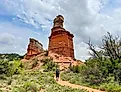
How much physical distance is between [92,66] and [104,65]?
1.51m

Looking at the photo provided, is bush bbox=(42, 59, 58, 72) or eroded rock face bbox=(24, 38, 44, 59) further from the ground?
eroded rock face bbox=(24, 38, 44, 59)

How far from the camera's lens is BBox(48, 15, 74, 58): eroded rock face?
48250 millimetres

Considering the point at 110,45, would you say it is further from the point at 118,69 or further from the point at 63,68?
the point at 63,68

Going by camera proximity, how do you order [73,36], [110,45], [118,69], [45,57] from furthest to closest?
[73,36] → [45,57] → [110,45] → [118,69]

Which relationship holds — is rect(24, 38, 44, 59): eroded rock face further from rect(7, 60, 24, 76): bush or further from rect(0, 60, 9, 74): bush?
rect(0, 60, 9, 74): bush

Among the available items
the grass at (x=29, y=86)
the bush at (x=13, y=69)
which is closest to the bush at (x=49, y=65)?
the bush at (x=13, y=69)

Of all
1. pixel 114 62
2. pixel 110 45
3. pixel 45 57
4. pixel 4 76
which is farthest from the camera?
pixel 45 57

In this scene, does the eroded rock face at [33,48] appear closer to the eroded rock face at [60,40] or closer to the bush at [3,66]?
the eroded rock face at [60,40]

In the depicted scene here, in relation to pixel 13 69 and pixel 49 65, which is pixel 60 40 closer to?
pixel 49 65

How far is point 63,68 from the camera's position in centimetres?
4131

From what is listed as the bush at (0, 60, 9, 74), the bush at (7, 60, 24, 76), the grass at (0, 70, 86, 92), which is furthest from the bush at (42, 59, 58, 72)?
the grass at (0, 70, 86, 92)

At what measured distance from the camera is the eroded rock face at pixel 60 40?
48.2 metres

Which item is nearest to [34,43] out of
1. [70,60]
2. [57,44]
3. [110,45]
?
[57,44]

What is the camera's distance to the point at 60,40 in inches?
1929
